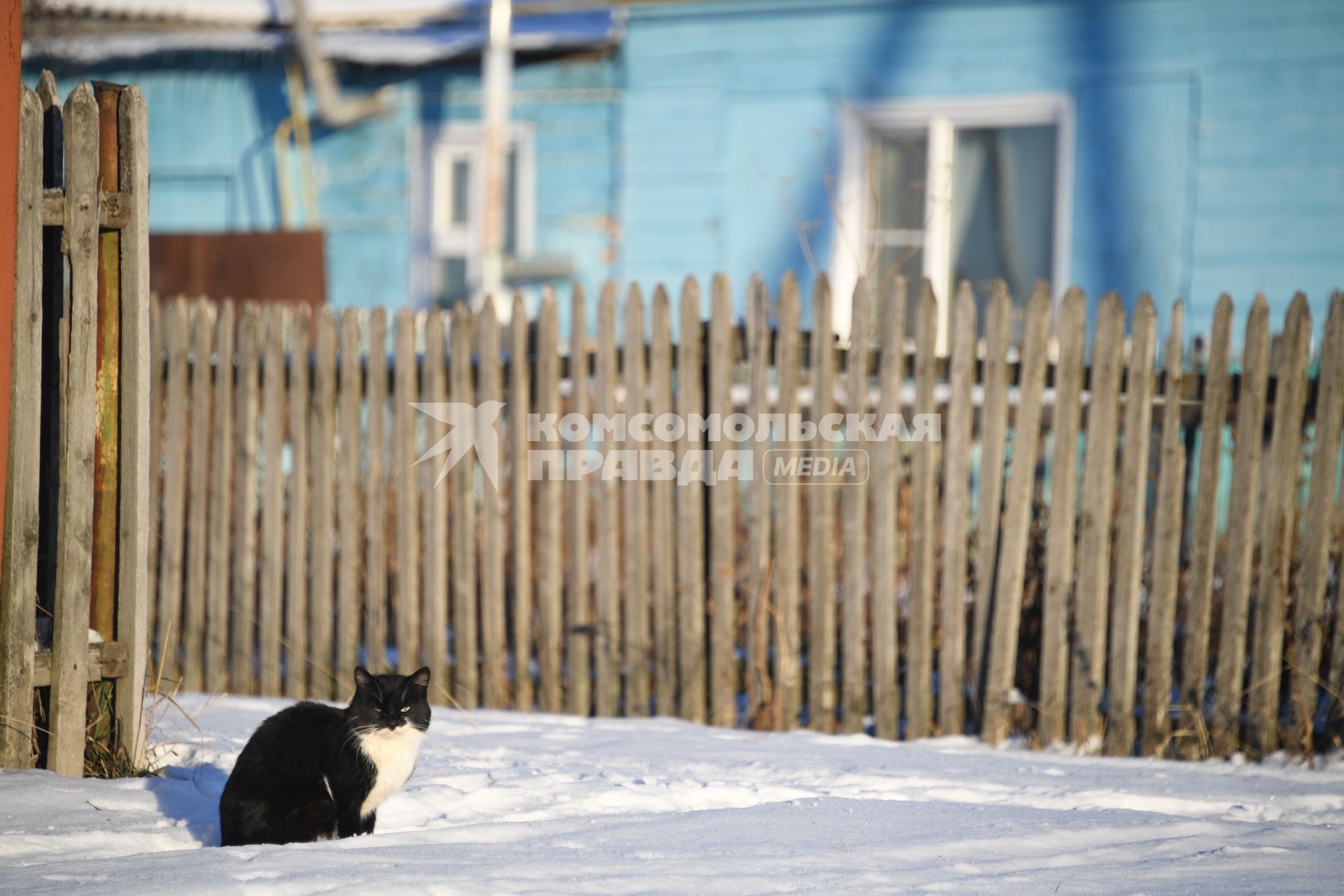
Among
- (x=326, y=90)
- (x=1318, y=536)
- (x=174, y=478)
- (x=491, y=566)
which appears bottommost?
(x=491, y=566)

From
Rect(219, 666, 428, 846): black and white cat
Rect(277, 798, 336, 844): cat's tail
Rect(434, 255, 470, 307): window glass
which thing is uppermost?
Rect(434, 255, 470, 307): window glass

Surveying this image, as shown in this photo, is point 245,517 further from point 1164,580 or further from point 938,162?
point 938,162

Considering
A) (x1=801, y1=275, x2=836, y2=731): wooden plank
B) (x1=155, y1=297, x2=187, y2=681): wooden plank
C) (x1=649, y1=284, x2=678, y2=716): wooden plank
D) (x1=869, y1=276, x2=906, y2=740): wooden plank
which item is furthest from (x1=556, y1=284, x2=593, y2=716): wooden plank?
(x1=155, y1=297, x2=187, y2=681): wooden plank

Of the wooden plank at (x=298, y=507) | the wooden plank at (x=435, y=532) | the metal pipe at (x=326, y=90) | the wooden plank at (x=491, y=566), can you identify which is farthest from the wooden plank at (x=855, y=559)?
the metal pipe at (x=326, y=90)

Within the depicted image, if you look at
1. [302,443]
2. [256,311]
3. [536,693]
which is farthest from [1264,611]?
[256,311]

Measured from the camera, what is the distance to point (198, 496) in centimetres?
540

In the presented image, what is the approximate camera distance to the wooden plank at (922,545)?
4621mm

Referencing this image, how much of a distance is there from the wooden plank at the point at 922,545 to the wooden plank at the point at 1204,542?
1.00 m

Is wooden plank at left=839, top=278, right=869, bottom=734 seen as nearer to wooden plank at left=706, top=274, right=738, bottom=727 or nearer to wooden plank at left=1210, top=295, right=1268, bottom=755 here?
wooden plank at left=706, top=274, right=738, bottom=727

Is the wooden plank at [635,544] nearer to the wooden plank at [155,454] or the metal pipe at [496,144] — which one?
the wooden plank at [155,454]

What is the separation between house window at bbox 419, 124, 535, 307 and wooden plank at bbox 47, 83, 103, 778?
4869 mm

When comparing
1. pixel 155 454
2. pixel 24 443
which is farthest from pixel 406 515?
pixel 24 443

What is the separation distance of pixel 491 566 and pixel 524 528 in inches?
8.8

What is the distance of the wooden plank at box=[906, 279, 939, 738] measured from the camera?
462 centimetres
